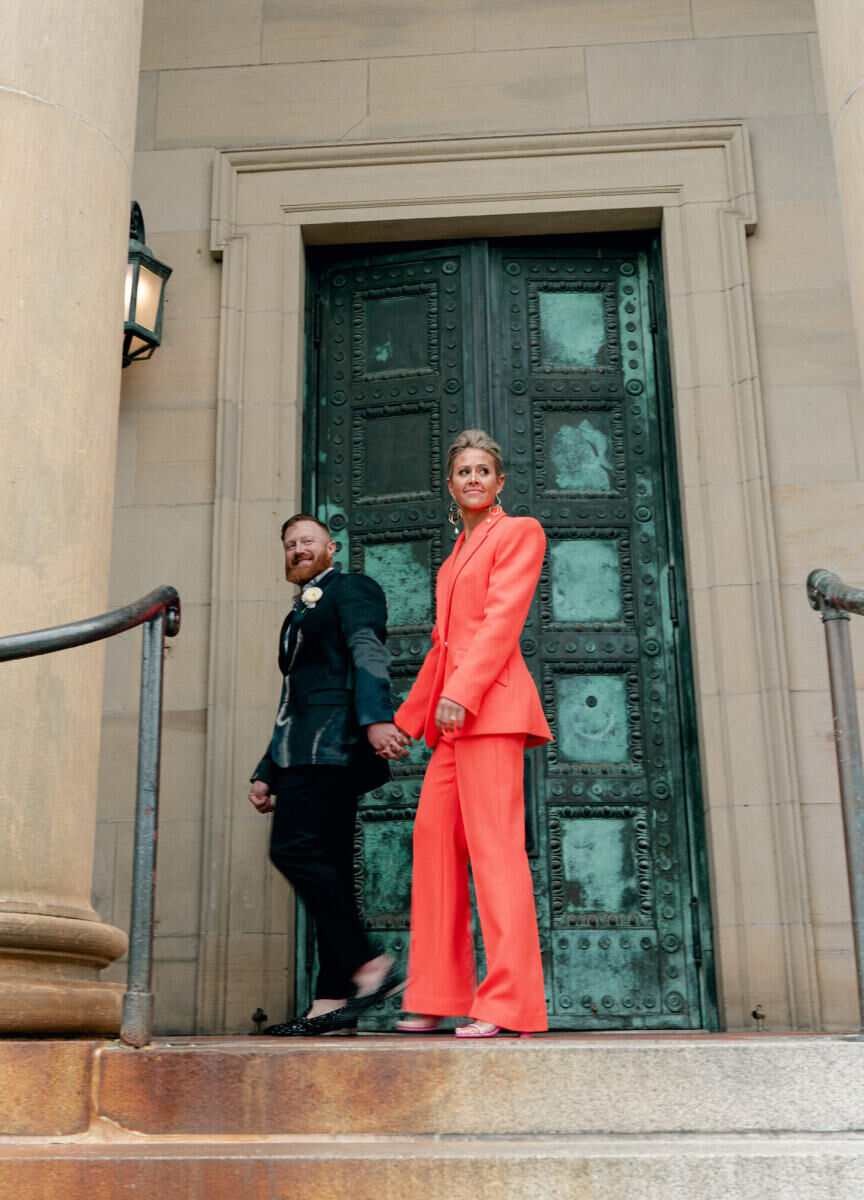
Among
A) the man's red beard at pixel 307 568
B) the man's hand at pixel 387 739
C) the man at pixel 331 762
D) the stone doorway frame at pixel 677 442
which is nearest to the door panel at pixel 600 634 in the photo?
the stone doorway frame at pixel 677 442

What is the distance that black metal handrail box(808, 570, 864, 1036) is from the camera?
4.23 m

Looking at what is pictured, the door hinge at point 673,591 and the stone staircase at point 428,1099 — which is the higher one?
the door hinge at point 673,591

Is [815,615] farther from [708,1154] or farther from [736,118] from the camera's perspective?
[708,1154]

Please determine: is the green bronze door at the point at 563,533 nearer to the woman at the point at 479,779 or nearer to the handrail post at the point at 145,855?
the woman at the point at 479,779

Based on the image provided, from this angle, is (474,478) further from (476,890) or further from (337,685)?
(476,890)

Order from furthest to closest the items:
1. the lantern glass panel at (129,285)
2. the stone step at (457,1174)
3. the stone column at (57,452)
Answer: the lantern glass panel at (129,285), the stone column at (57,452), the stone step at (457,1174)

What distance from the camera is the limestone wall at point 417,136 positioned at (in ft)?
24.1

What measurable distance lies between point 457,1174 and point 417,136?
21.3ft

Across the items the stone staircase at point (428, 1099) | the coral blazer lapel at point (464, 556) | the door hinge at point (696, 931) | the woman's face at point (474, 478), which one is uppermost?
the woman's face at point (474, 478)

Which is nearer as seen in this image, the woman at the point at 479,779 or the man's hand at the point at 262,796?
the woman at the point at 479,779

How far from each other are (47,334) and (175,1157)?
2.86m

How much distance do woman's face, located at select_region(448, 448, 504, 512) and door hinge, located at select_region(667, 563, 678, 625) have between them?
8.97 feet

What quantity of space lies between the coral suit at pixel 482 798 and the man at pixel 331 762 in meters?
0.45

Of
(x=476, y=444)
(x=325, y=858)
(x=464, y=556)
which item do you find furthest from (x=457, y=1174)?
(x=476, y=444)
